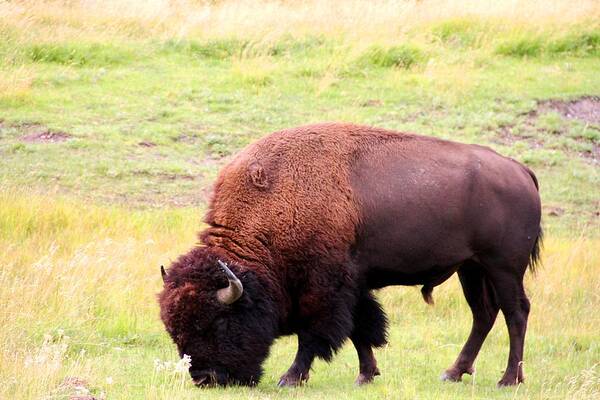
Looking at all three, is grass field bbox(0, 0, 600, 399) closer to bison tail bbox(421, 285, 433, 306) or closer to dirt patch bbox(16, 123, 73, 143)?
dirt patch bbox(16, 123, 73, 143)

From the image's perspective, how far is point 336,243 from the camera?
25.2ft

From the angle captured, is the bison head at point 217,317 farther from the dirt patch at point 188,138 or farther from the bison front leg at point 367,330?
the dirt patch at point 188,138

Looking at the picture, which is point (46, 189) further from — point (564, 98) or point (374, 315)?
point (564, 98)

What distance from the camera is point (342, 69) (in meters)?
18.5

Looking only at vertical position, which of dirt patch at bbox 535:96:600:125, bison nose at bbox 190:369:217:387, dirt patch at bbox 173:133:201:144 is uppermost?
bison nose at bbox 190:369:217:387

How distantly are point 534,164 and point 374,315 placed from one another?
27.2ft

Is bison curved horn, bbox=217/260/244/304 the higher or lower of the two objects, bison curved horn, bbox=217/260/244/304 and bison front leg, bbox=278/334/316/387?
the higher

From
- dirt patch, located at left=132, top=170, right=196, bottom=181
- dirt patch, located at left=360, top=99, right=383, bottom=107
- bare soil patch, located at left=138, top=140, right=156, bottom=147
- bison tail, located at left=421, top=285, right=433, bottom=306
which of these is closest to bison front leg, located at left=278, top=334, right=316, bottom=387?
bison tail, located at left=421, top=285, right=433, bottom=306

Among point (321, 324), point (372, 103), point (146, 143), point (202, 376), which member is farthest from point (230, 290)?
point (372, 103)

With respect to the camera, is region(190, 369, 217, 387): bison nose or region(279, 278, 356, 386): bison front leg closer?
region(190, 369, 217, 387): bison nose

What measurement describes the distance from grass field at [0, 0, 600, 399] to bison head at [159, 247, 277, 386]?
20 centimetres

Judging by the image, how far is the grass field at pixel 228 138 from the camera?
828 cm

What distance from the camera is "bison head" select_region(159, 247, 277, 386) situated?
7234mm

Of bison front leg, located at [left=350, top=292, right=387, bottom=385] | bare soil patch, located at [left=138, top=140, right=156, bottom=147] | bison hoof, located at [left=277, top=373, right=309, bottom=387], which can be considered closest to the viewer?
bison hoof, located at [left=277, top=373, right=309, bottom=387]
